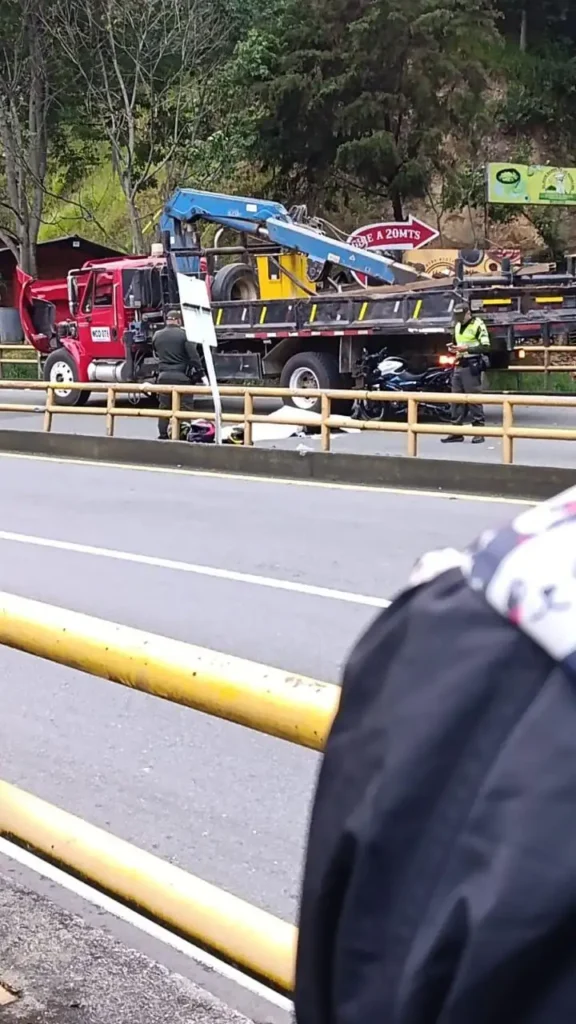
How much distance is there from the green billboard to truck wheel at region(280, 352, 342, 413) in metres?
14.2

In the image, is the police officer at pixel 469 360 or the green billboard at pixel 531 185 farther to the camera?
the green billboard at pixel 531 185

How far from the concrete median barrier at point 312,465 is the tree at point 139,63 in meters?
16.9

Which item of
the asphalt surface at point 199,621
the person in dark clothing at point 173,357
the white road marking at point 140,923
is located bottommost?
the asphalt surface at point 199,621

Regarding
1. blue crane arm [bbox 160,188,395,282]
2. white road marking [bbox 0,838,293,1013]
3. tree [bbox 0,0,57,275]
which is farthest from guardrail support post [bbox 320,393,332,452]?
tree [bbox 0,0,57,275]

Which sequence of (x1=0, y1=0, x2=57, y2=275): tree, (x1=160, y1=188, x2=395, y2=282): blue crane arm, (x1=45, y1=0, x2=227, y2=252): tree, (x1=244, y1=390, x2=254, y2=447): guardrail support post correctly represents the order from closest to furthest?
(x1=244, y1=390, x2=254, y2=447): guardrail support post, (x1=160, y1=188, x2=395, y2=282): blue crane arm, (x1=45, y1=0, x2=227, y2=252): tree, (x1=0, y1=0, x2=57, y2=275): tree

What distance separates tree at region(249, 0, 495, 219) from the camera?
30.7 m

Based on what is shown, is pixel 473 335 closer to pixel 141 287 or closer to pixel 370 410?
pixel 370 410

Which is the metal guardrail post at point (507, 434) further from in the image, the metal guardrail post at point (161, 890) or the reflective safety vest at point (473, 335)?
the metal guardrail post at point (161, 890)

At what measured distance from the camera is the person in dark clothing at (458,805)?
0.89m

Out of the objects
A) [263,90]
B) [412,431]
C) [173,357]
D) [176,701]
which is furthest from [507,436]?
[263,90]

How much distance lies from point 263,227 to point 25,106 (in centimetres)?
1644

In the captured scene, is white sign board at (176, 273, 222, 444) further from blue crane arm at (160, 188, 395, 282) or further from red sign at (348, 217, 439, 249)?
red sign at (348, 217, 439, 249)

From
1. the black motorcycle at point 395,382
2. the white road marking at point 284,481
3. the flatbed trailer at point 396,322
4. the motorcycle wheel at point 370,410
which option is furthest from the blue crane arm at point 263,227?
the white road marking at point 284,481

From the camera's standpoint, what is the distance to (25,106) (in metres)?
33.1
